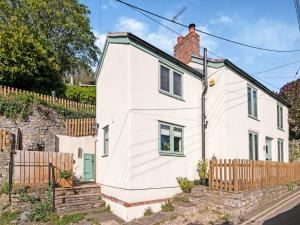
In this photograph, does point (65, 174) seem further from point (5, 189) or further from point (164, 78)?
point (164, 78)

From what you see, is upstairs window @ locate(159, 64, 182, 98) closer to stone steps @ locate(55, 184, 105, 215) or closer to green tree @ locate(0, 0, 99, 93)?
stone steps @ locate(55, 184, 105, 215)

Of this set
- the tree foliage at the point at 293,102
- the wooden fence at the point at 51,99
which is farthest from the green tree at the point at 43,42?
the tree foliage at the point at 293,102

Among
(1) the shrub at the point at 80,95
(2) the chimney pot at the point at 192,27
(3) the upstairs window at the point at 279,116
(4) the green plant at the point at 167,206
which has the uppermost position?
(2) the chimney pot at the point at 192,27

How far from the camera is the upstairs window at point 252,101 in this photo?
60.6ft

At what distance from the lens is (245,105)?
1764 centimetres

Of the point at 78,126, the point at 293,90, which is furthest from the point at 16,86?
the point at 293,90

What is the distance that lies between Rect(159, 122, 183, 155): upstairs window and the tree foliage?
16675mm

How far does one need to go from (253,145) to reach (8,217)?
12650 millimetres

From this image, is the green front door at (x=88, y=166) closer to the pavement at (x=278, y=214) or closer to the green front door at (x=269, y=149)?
the pavement at (x=278, y=214)

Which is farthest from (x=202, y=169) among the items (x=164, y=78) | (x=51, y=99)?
(x=51, y=99)

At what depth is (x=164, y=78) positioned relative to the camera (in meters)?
14.3

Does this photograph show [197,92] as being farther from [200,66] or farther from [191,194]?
[191,194]

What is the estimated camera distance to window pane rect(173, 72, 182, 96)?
48.9 feet

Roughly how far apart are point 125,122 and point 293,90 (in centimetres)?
2188
